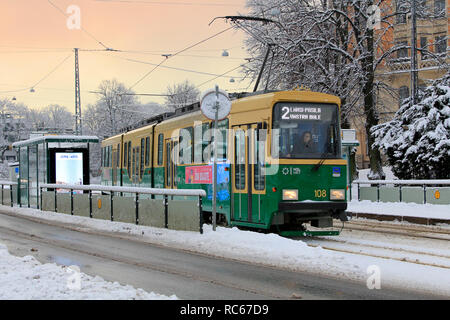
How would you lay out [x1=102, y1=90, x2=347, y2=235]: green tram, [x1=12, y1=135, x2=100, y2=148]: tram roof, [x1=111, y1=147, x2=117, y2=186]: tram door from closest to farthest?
1. [x1=102, y1=90, x2=347, y2=235]: green tram
2. [x1=12, y1=135, x2=100, y2=148]: tram roof
3. [x1=111, y1=147, x2=117, y2=186]: tram door

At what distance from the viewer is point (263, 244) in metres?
11.3

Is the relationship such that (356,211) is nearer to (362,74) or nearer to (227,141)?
(227,141)

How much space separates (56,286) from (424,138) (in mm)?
19188

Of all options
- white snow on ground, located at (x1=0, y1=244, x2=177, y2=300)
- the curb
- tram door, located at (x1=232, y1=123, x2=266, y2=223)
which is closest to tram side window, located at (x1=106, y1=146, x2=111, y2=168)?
the curb

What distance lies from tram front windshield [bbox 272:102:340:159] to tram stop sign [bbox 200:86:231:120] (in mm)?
1102

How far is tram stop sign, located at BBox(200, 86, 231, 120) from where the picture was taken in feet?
42.5

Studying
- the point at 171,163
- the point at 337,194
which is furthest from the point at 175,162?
the point at 337,194

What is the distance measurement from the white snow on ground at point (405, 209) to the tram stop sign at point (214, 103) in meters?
7.88

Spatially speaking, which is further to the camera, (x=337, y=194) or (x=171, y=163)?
(x=171, y=163)

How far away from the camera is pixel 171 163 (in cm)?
1822

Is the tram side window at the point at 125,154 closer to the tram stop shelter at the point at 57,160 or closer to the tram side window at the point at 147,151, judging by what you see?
the tram stop shelter at the point at 57,160

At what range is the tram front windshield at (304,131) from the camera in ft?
41.7

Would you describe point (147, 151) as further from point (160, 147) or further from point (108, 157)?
point (108, 157)

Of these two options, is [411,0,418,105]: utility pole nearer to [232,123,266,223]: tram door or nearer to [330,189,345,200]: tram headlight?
[330,189,345,200]: tram headlight
